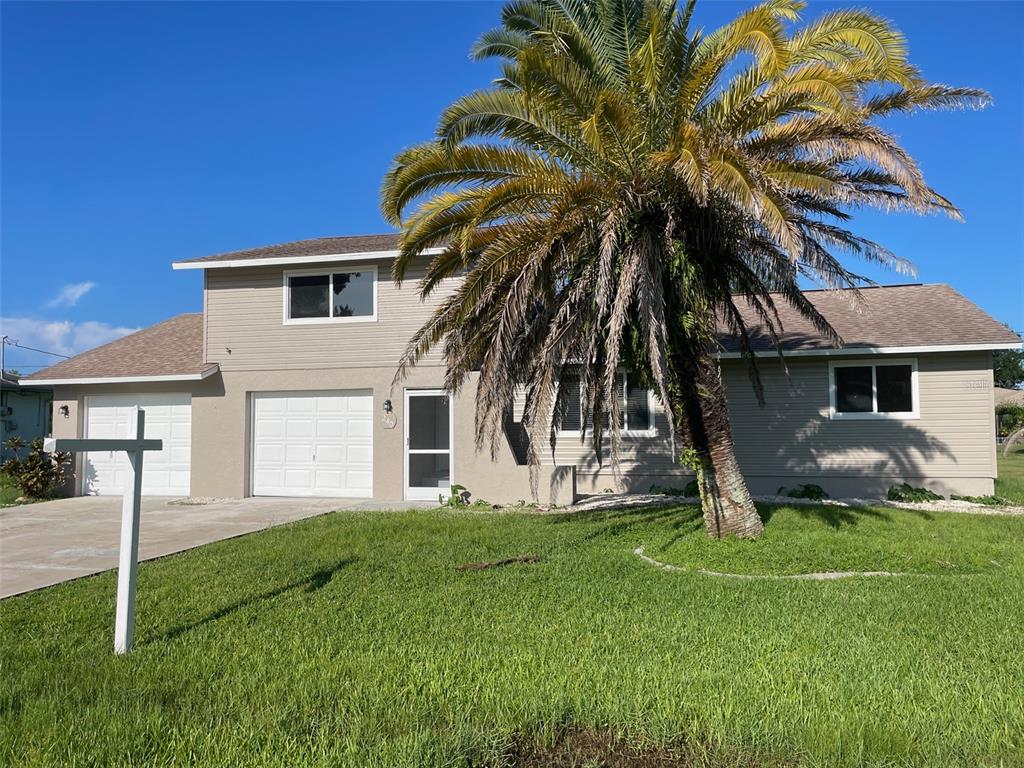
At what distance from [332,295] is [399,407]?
2726mm

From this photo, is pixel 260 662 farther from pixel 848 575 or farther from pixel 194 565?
pixel 848 575

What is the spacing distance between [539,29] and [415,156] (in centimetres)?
228

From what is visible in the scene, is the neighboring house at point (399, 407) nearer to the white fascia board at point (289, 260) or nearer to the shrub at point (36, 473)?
the white fascia board at point (289, 260)

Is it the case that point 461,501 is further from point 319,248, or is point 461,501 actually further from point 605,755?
point 605,755

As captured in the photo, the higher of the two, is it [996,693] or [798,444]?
[798,444]

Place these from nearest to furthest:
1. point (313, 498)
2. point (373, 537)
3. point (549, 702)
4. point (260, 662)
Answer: point (549, 702) < point (260, 662) < point (373, 537) < point (313, 498)

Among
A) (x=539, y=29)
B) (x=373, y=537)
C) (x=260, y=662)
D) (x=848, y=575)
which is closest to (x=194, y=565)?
(x=373, y=537)

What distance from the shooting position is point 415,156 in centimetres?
866

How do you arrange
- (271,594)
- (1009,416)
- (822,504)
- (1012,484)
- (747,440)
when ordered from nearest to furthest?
(271,594) < (822,504) < (747,440) < (1012,484) < (1009,416)

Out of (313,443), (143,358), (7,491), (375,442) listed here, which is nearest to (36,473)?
(7,491)

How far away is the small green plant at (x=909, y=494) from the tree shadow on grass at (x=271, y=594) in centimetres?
1082

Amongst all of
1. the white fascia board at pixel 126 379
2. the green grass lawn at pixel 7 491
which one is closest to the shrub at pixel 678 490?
the white fascia board at pixel 126 379

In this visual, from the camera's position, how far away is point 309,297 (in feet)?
46.0

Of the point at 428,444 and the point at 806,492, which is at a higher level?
the point at 428,444
